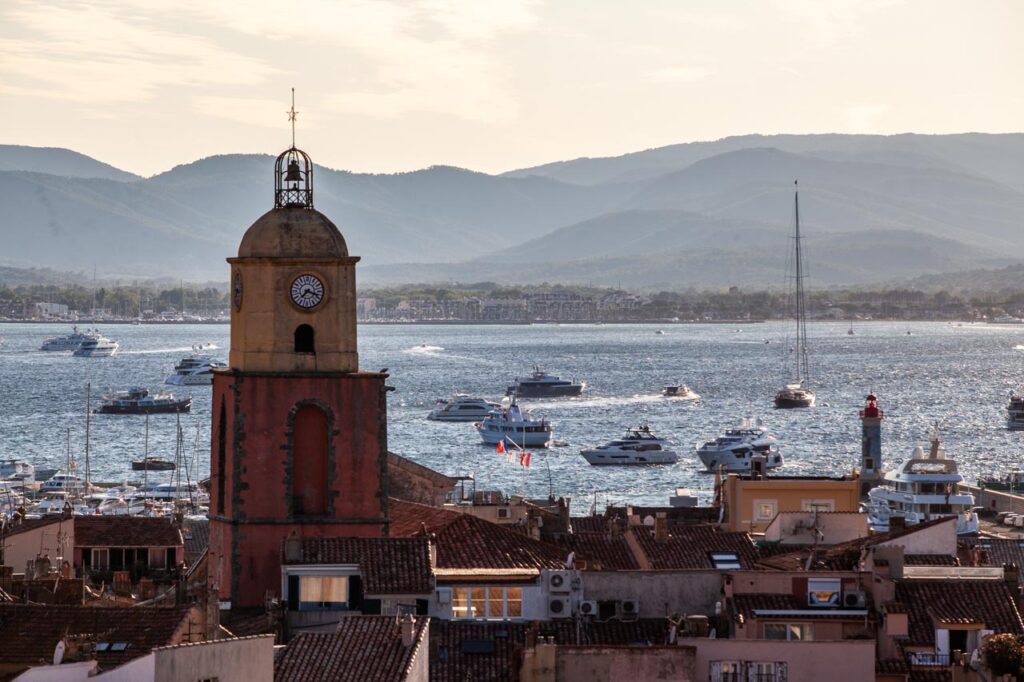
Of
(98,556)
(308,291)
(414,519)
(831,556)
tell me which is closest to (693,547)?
(831,556)

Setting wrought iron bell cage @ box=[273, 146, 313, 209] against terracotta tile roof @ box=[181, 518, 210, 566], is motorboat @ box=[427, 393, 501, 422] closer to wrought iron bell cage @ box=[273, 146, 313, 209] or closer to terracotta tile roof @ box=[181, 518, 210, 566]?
terracotta tile roof @ box=[181, 518, 210, 566]

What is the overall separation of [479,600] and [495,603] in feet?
0.72

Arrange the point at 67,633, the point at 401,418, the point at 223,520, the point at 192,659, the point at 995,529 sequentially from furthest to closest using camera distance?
the point at 401,418
the point at 995,529
the point at 223,520
the point at 67,633
the point at 192,659

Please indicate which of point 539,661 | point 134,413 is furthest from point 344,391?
point 134,413

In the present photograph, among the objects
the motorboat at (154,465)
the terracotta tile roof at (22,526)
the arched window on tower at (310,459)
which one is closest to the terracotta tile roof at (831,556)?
the arched window on tower at (310,459)

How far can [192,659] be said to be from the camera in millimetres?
16141

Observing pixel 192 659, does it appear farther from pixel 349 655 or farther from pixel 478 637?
pixel 478 637

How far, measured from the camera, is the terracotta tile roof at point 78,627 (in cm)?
1975

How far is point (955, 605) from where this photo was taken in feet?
81.5

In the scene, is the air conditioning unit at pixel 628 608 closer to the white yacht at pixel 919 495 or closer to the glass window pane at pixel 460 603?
the glass window pane at pixel 460 603

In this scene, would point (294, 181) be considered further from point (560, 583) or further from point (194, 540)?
point (194, 540)

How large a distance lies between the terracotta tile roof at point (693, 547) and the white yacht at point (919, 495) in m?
27.8

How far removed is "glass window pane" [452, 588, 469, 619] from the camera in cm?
2534

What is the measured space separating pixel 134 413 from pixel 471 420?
2456 cm
